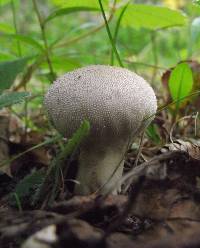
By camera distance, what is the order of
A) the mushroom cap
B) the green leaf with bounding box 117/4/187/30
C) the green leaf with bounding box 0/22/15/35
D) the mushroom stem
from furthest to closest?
the green leaf with bounding box 0/22/15/35, the green leaf with bounding box 117/4/187/30, the mushroom stem, the mushroom cap

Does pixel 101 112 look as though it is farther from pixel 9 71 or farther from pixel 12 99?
pixel 9 71

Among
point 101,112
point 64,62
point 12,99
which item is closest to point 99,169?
point 101,112

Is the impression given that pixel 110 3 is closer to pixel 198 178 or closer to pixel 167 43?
pixel 198 178

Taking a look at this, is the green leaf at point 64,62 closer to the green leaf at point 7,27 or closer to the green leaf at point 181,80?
the green leaf at point 7,27

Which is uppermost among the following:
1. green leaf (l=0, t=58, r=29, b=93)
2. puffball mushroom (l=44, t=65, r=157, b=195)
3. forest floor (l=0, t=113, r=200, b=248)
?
green leaf (l=0, t=58, r=29, b=93)

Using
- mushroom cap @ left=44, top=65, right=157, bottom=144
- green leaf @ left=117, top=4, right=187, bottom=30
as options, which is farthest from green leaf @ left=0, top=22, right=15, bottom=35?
mushroom cap @ left=44, top=65, right=157, bottom=144

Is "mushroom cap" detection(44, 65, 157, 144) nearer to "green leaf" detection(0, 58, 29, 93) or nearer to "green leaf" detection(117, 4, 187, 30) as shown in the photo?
"green leaf" detection(0, 58, 29, 93)
